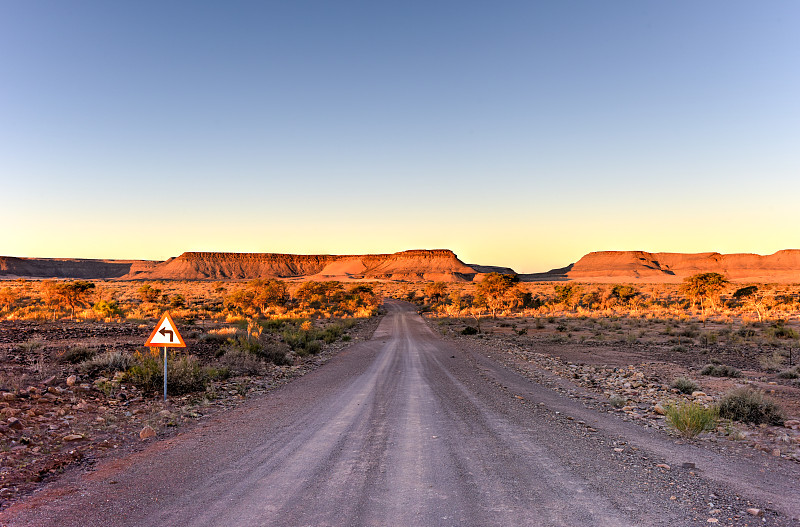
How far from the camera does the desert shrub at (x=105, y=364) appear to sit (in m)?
11.6

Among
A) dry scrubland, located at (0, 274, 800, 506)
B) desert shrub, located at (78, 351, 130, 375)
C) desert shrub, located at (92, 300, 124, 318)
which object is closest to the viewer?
dry scrubland, located at (0, 274, 800, 506)

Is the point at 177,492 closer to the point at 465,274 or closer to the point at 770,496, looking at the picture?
the point at 770,496

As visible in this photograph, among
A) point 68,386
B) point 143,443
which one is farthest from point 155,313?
point 143,443

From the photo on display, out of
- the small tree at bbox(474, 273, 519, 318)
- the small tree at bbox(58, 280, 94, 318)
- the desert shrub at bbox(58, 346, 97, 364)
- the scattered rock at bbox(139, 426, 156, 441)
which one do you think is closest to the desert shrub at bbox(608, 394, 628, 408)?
the scattered rock at bbox(139, 426, 156, 441)

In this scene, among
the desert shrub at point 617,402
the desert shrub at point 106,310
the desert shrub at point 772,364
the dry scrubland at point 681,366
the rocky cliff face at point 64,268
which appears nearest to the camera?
the dry scrubland at point 681,366

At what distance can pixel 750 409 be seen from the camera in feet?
27.9

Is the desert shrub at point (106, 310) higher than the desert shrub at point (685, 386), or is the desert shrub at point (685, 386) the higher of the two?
the desert shrub at point (106, 310)

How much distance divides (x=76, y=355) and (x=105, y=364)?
212 centimetres

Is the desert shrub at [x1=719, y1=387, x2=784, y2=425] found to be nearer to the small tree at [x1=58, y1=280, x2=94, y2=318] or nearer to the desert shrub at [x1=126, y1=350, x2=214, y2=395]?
the desert shrub at [x1=126, y1=350, x2=214, y2=395]

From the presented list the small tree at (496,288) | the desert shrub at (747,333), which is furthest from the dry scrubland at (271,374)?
the small tree at (496,288)

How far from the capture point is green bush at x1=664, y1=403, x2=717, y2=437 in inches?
294

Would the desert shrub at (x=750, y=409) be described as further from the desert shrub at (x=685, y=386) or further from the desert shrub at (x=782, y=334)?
the desert shrub at (x=782, y=334)

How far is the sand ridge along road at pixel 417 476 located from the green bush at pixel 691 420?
517 millimetres

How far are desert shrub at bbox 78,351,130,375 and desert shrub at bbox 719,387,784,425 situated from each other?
14729mm
